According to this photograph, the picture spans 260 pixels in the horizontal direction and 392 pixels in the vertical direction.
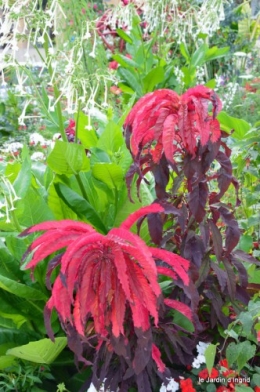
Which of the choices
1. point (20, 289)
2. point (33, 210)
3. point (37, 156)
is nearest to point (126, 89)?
point (37, 156)

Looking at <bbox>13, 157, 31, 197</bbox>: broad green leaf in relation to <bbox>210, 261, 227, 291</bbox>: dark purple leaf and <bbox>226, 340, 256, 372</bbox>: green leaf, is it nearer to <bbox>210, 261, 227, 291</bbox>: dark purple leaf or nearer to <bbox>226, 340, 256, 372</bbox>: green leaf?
<bbox>210, 261, 227, 291</bbox>: dark purple leaf

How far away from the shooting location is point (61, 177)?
1.86 meters

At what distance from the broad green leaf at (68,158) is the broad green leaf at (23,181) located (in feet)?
0.29

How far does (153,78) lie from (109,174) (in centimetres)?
204

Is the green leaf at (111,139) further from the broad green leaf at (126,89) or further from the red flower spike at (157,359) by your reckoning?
the broad green leaf at (126,89)

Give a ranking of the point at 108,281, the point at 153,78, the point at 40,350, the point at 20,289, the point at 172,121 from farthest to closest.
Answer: the point at 153,78 < the point at 20,289 < the point at 40,350 < the point at 172,121 < the point at 108,281

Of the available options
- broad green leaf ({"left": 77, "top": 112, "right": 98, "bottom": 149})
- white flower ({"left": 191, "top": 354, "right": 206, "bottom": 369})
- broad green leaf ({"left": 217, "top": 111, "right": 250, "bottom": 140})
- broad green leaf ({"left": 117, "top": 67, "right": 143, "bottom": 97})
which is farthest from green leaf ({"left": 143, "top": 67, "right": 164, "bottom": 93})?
white flower ({"left": 191, "top": 354, "right": 206, "bottom": 369})

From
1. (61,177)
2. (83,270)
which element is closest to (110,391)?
(83,270)

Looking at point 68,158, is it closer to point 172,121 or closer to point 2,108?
point 172,121

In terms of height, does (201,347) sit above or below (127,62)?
below

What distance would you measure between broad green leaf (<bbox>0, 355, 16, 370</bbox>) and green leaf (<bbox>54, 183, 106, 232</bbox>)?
45 centimetres

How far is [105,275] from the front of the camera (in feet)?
4.20

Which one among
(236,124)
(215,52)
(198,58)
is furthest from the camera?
(215,52)

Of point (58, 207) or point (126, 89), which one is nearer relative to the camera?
point (58, 207)
